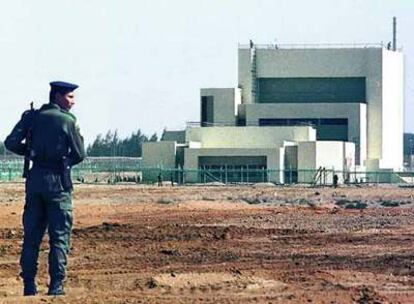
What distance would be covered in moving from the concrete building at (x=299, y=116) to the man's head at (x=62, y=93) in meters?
84.7

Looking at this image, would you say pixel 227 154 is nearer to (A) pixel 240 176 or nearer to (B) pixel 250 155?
(B) pixel 250 155

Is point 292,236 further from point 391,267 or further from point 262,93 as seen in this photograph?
point 262,93

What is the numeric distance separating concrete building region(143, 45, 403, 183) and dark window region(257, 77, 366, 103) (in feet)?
0.28

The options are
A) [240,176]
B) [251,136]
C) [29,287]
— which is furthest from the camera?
[251,136]

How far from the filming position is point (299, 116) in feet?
345

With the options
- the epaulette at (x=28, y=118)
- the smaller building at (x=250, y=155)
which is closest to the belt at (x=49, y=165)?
the epaulette at (x=28, y=118)

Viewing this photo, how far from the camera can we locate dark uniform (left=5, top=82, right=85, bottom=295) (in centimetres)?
1165

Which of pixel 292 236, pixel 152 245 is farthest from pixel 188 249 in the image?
pixel 292 236

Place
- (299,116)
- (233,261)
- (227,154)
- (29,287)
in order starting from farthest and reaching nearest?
(299,116) < (227,154) < (233,261) < (29,287)

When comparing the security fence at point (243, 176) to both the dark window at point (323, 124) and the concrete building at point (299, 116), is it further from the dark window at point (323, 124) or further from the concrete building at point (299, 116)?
the dark window at point (323, 124)

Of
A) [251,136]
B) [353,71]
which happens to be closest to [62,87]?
[251,136]

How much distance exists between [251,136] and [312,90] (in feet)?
37.4

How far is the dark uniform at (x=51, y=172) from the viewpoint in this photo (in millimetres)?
11648

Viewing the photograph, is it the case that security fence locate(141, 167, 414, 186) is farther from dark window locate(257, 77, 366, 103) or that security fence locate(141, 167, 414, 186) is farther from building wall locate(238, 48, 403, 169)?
dark window locate(257, 77, 366, 103)
